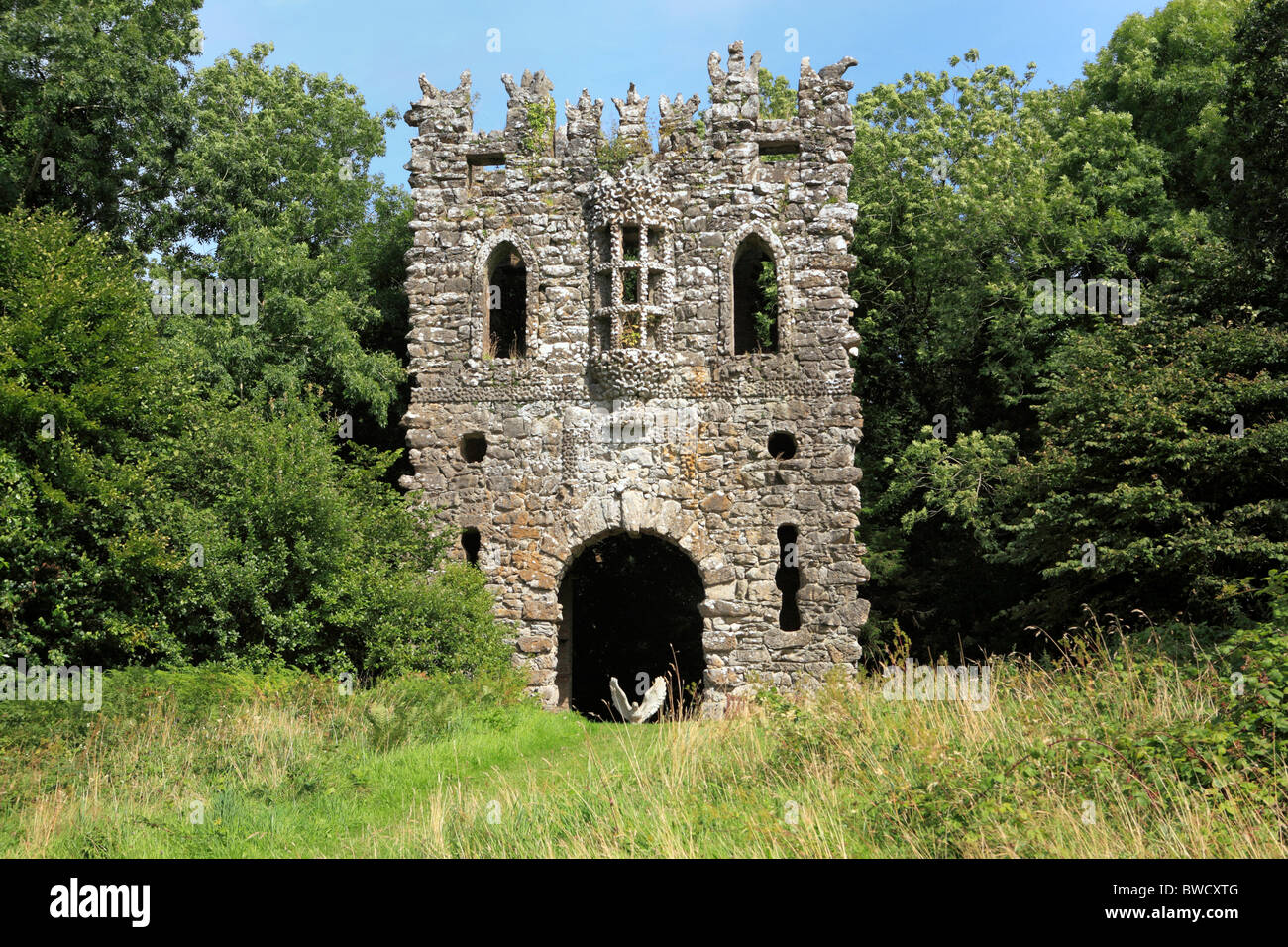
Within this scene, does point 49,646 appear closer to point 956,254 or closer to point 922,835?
point 922,835

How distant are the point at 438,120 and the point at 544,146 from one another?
182 cm

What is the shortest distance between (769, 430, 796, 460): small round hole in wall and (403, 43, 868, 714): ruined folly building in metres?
0.04

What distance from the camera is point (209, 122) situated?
75.3ft

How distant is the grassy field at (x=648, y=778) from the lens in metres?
7.10

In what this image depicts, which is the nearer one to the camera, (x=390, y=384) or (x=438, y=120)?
(x=438, y=120)

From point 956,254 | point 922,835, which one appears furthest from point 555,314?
point 922,835

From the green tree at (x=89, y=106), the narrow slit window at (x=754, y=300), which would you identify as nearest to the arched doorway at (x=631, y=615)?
the narrow slit window at (x=754, y=300)

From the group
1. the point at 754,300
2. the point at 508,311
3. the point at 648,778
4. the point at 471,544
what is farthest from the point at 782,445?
the point at 648,778

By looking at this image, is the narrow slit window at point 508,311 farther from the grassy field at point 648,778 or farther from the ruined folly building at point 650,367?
Answer: the grassy field at point 648,778

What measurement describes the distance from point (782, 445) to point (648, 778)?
875 centimetres

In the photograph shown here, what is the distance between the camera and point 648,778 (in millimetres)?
9273

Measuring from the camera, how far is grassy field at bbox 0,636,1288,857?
710cm

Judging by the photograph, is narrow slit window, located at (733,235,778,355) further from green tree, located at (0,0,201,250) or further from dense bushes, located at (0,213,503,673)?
green tree, located at (0,0,201,250)

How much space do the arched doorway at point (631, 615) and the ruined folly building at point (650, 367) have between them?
210 inches
